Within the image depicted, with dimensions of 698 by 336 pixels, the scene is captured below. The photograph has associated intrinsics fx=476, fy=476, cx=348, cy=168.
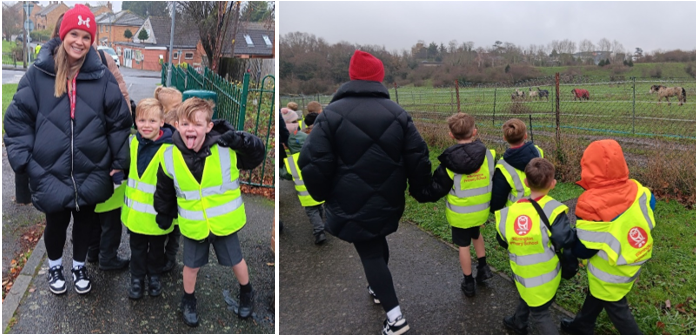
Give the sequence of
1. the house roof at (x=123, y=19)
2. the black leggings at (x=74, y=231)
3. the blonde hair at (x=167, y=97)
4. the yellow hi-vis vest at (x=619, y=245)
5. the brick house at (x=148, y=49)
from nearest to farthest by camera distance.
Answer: the yellow hi-vis vest at (x=619, y=245)
the black leggings at (x=74, y=231)
the blonde hair at (x=167, y=97)
the brick house at (x=148, y=49)
the house roof at (x=123, y=19)

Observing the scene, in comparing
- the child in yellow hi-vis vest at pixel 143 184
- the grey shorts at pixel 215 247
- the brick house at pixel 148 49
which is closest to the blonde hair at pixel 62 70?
the child in yellow hi-vis vest at pixel 143 184

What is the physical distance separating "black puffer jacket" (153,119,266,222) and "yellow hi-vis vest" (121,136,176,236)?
20 cm

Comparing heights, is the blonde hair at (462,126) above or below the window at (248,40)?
below

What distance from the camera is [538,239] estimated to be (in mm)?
2678

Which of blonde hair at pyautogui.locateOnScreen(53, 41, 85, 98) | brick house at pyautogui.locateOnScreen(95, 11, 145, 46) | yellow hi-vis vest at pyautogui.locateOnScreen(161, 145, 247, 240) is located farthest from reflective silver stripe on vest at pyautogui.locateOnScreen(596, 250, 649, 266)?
brick house at pyautogui.locateOnScreen(95, 11, 145, 46)

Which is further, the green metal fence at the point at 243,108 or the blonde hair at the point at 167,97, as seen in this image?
the green metal fence at the point at 243,108

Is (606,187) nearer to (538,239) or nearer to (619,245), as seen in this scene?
(619,245)

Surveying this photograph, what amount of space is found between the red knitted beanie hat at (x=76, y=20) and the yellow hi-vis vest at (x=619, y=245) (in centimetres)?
330

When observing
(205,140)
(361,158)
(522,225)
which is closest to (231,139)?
(205,140)

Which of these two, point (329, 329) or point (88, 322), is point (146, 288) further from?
point (329, 329)

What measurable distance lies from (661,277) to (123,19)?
2352 inches

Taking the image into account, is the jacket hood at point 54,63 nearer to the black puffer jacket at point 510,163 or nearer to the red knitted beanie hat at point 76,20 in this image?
the red knitted beanie hat at point 76,20

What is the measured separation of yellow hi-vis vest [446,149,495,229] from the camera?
3.23 metres

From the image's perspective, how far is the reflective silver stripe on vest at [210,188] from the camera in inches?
112
